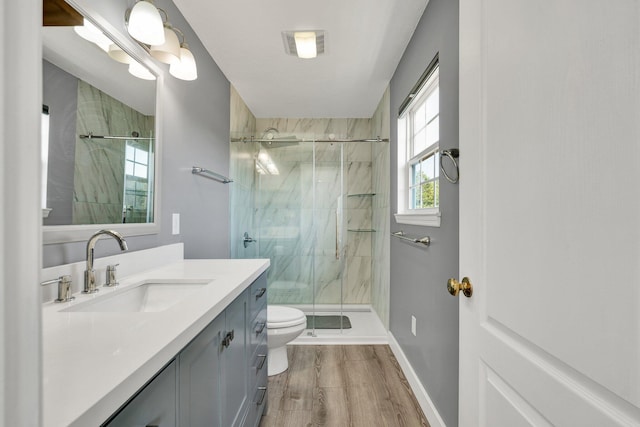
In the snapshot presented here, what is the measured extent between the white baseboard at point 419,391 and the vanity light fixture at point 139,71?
7.24ft

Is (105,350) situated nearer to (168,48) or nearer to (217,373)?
(217,373)

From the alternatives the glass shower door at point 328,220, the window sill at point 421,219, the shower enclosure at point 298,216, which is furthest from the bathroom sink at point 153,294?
the glass shower door at point 328,220

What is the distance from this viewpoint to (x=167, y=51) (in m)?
1.40

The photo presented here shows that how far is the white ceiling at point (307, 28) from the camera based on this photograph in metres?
1.80

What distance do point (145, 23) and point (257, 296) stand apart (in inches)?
49.0

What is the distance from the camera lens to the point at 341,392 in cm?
200

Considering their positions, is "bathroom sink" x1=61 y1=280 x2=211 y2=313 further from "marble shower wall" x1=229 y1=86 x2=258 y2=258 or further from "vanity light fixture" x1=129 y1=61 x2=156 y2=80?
"marble shower wall" x1=229 y1=86 x2=258 y2=258

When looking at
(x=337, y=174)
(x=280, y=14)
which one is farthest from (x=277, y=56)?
(x=337, y=174)

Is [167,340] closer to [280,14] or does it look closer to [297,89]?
[280,14]

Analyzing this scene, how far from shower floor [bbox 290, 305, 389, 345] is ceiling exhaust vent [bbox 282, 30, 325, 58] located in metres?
2.33

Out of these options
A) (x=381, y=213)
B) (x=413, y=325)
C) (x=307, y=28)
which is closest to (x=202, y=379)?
(x=413, y=325)

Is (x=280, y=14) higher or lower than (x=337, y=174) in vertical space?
higher

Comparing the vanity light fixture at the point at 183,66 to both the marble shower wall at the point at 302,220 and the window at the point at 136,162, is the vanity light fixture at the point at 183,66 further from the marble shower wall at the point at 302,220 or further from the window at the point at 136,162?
the marble shower wall at the point at 302,220
